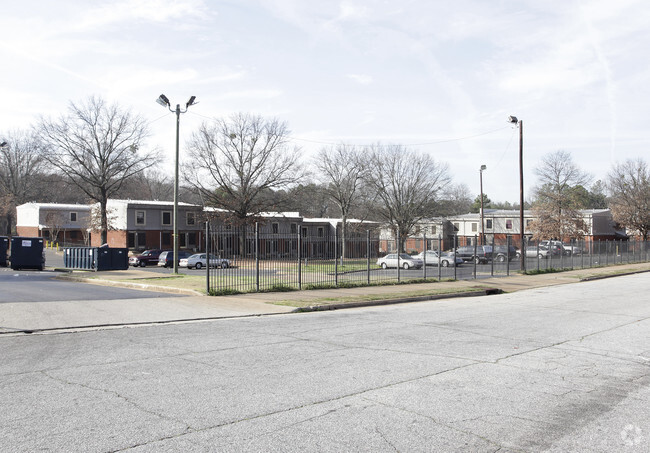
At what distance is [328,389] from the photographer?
6.85m

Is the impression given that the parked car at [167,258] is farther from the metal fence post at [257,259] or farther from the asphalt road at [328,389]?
the asphalt road at [328,389]

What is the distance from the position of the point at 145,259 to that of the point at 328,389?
44.6 m

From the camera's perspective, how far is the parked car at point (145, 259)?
48188mm

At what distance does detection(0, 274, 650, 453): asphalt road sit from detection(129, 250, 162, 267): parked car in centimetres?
3802

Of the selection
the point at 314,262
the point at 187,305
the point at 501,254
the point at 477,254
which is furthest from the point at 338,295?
the point at 501,254

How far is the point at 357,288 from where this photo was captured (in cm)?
2239

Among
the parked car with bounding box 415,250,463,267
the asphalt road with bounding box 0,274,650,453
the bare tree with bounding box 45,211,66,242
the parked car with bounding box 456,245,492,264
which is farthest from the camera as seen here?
the bare tree with bounding box 45,211,66,242

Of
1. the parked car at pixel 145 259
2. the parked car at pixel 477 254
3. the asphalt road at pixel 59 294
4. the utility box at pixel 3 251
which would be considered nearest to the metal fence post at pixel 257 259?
the asphalt road at pixel 59 294

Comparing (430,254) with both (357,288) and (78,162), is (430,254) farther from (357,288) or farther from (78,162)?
(78,162)

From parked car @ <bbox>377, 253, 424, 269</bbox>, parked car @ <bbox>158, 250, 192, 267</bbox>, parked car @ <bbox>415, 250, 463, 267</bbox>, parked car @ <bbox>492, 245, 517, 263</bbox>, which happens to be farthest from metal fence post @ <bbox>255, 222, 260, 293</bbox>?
parked car @ <bbox>158, 250, 192, 267</bbox>

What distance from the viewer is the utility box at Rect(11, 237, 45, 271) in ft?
114

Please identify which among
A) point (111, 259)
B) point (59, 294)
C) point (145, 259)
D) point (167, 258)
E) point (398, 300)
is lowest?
point (398, 300)

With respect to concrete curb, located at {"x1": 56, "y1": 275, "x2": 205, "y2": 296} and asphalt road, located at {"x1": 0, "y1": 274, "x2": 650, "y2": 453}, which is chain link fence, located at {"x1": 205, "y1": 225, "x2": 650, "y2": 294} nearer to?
concrete curb, located at {"x1": 56, "y1": 275, "x2": 205, "y2": 296}

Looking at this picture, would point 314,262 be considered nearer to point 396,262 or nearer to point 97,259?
point 396,262
